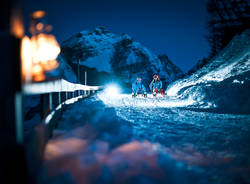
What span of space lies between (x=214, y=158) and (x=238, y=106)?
17.4 feet

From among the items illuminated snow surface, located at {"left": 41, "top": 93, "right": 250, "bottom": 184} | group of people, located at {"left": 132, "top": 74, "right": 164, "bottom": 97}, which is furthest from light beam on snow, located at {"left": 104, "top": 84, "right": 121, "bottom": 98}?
illuminated snow surface, located at {"left": 41, "top": 93, "right": 250, "bottom": 184}

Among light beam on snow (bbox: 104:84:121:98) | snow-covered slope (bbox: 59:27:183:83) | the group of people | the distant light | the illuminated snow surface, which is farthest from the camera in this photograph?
snow-covered slope (bbox: 59:27:183:83)

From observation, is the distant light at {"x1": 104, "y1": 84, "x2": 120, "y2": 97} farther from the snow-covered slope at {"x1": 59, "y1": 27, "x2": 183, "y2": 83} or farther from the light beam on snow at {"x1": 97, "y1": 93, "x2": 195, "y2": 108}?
the snow-covered slope at {"x1": 59, "y1": 27, "x2": 183, "y2": 83}

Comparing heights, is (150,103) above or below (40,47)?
below

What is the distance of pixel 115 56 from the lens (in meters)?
114

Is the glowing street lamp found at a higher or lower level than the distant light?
higher

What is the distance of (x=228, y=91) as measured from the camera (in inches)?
293

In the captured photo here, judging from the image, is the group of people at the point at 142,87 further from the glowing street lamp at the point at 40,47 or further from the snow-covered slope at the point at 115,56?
the snow-covered slope at the point at 115,56

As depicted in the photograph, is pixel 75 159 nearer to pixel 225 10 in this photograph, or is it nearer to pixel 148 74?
pixel 225 10

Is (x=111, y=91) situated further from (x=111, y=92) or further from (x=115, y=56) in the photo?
(x=115, y=56)

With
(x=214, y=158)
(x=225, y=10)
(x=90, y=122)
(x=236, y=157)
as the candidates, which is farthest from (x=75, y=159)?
(x=225, y=10)

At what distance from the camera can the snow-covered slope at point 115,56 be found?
106 m

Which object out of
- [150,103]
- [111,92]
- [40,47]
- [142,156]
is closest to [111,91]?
[111,92]

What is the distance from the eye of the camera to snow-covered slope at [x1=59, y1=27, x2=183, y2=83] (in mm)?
106125
